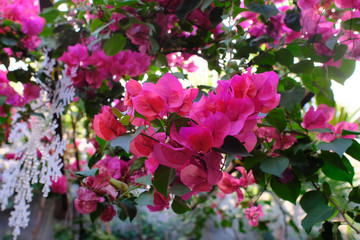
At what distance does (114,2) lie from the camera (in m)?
0.57

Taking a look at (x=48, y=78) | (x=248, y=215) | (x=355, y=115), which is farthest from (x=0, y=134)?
(x=355, y=115)

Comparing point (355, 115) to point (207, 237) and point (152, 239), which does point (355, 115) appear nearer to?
point (207, 237)

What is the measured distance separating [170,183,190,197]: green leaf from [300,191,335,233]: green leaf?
0.23 m

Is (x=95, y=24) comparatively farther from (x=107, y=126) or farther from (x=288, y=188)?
(x=288, y=188)

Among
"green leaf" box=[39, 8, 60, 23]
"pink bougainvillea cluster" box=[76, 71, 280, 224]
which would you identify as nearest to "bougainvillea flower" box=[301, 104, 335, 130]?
"pink bougainvillea cluster" box=[76, 71, 280, 224]

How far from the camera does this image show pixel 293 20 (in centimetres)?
63

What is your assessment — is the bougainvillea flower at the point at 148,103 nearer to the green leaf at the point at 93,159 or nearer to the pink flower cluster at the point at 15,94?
the green leaf at the point at 93,159

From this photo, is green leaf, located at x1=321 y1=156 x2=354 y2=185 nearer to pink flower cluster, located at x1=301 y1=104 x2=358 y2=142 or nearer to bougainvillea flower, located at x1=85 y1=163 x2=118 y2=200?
pink flower cluster, located at x1=301 y1=104 x2=358 y2=142

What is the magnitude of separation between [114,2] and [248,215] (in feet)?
1.76

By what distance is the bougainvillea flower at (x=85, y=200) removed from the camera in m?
0.44

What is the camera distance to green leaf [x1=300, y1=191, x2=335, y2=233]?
469mm

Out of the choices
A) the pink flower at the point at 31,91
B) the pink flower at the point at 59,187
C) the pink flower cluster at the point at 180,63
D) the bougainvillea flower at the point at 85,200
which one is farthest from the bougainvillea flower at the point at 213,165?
the pink flower at the point at 59,187

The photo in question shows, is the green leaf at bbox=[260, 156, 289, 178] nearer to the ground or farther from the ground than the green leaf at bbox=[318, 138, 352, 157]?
nearer to the ground

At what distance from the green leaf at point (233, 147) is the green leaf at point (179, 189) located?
0.09 meters
